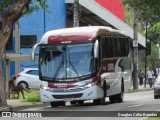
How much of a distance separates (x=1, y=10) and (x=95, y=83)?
16.1 feet

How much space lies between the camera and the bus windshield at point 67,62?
2289 cm

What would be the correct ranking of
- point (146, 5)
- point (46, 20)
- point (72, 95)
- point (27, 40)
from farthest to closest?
point (27, 40) → point (46, 20) → point (146, 5) → point (72, 95)

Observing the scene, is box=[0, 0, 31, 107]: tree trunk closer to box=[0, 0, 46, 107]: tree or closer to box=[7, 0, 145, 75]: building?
box=[0, 0, 46, 107]: tree

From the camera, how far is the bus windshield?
75.1 ft

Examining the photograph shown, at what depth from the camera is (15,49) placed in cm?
3712

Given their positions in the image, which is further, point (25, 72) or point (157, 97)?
point (25, 72)

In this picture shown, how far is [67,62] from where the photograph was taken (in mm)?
23031

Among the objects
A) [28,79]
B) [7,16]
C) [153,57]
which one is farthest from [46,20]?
[153,57]

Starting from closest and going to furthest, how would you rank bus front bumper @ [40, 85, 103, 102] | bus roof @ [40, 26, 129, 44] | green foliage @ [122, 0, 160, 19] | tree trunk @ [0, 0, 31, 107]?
bus front bumper @ [40, 85, 103, 102], tree trunk @ [0, 0, 31, 107], bus roof @ [40, 26, 129, 44], green foliage @ [122, 0, 160, 19]

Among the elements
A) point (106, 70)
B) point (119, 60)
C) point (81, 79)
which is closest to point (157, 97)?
point (119, 60)

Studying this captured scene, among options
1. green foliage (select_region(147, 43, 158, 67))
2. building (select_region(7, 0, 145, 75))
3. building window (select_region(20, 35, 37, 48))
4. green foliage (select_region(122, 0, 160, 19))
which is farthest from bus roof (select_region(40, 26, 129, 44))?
green foliage (select_region(147, 43, 158, 67))

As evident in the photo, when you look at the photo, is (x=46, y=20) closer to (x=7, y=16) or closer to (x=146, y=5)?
(x=146, y=5)

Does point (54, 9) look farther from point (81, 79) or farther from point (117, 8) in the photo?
point (81, 79)

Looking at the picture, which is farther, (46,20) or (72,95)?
(46,20)
